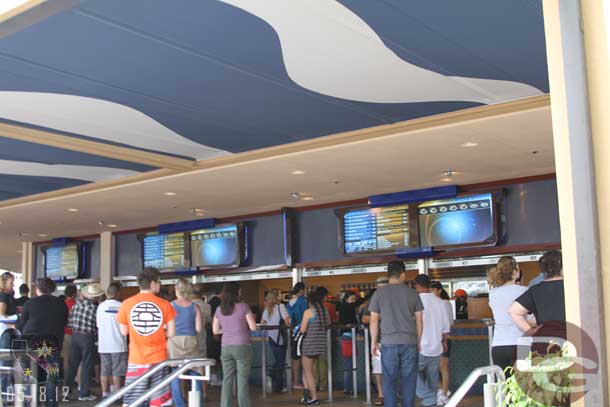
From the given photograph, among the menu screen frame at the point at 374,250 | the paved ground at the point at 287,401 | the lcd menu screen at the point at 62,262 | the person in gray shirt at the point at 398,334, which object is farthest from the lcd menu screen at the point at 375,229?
the lcd menu screen at the point at 62,262

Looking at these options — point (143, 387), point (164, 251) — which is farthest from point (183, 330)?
point (164, 251)

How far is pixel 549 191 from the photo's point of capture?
8375 mm

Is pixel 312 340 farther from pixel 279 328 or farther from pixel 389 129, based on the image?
pixel 389 129

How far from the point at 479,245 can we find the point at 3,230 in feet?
26.3

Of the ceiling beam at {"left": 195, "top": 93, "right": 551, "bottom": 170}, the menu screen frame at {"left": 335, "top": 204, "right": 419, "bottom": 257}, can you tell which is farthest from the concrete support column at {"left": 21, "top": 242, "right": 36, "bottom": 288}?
the ceiling beam at {"left": 195, "top": 93, "right": 551, "bottom": 170}

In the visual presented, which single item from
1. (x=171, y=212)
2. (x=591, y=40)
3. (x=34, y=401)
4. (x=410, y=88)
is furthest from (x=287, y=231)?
(x=591, y=40)

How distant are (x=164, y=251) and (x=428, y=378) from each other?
604 centimetres

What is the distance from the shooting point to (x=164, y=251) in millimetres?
12039

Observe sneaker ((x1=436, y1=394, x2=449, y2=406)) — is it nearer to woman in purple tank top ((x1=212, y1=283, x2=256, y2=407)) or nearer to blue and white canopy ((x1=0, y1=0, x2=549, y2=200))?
woman in purple tank top ((x1=212, y1=283, x2=256, y2=407))

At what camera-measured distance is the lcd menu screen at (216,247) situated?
36.6 ft

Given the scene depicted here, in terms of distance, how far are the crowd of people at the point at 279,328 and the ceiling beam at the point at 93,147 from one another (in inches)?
49.2

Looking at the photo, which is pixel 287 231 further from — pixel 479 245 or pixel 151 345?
pixel 151 345

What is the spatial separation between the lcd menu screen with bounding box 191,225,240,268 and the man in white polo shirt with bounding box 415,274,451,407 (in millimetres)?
4477

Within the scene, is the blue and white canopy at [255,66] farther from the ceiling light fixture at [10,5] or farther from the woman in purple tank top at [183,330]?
the woman in purple tank top at [183,330]
